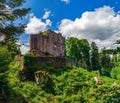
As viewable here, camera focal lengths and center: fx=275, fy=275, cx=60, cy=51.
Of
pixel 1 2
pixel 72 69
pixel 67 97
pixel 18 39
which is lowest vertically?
pixel 67 97

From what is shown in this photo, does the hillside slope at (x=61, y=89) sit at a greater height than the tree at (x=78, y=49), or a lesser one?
lesser

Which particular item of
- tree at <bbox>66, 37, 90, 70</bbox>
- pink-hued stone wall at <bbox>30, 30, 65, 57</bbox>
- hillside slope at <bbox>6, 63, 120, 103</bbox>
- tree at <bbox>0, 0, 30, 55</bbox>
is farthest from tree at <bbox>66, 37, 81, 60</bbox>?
tree at <bbox>0, 0, 30, 55</bbox>

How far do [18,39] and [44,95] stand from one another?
12.8 m

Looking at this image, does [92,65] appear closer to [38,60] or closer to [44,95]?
[38,60]

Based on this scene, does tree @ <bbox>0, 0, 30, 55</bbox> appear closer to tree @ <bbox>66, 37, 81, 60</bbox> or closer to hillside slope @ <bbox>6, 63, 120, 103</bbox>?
hillside slope @ <bbox>6, 63, 120, 103</bbox>

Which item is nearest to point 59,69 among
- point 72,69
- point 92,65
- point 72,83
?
point 72,69

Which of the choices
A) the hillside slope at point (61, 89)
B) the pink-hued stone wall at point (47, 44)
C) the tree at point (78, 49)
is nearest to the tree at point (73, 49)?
the tree at point (78, 49)

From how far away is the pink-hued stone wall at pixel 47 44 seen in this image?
45.8 meters

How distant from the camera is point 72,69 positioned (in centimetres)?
3488

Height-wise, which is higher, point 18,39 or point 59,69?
point 18,39

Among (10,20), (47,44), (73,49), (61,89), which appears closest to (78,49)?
(73,49)

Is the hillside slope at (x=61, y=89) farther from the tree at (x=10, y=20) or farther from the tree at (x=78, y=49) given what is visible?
the tree at (x=78, y=49)

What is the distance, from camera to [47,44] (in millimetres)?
49406

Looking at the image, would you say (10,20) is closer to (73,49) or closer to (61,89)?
(61,89)
